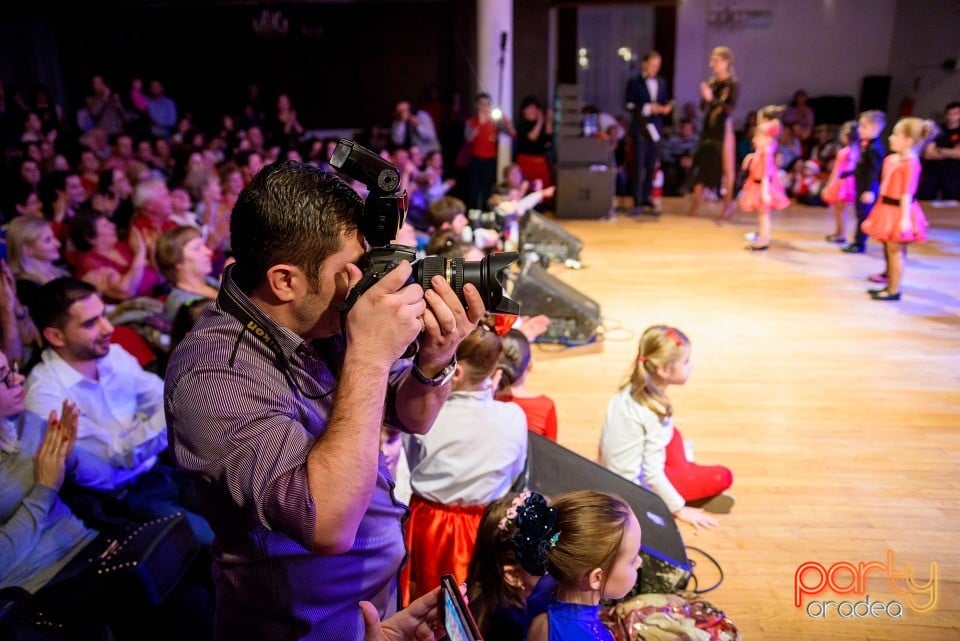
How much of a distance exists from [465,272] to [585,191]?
7.21 meters

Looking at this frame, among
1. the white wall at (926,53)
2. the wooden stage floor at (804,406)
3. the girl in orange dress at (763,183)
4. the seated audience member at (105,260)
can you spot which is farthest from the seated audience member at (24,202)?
the white wall at (926,53)

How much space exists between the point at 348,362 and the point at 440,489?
120 cm

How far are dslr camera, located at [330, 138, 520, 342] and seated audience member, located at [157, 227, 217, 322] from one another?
94.9 inches

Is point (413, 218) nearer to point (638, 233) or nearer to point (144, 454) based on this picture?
point (638, 233)

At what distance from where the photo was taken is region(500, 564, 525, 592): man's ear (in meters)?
1.77

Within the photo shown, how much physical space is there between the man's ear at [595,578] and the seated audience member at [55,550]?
1.05 m

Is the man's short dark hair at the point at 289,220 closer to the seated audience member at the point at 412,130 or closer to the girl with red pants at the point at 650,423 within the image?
the girl with red pants at the point at 650,423

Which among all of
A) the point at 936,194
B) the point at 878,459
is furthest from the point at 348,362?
the point at 936,194

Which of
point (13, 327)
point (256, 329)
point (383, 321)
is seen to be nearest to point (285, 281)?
point (256, 329)

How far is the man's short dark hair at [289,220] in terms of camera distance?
1.08m

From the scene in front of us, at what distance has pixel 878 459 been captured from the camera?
3.07 meters

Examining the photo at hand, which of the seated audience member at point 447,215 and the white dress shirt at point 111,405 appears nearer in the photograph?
the white dress shirt at point 111,405

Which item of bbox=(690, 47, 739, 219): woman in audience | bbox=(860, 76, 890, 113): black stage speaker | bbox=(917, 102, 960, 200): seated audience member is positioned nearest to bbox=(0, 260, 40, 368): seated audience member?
bbox=(690, 47, 739, 219): woman in audience

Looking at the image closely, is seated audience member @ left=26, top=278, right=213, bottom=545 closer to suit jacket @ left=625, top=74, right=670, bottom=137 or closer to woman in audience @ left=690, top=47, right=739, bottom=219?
woman in audience @ left=690, top=47, right=739, bottom=219
